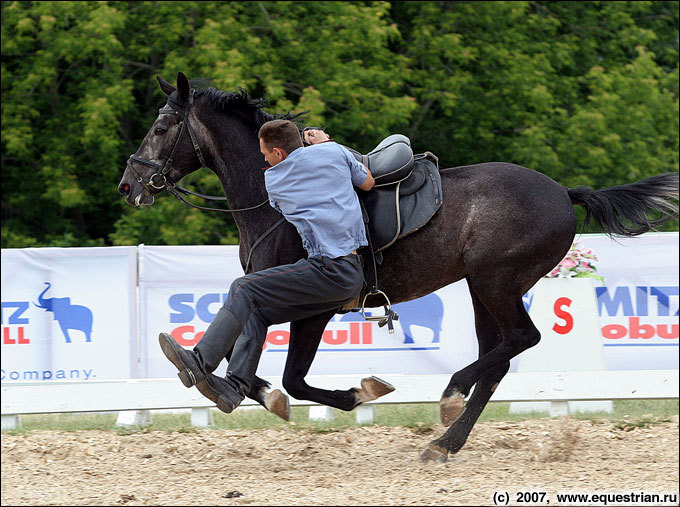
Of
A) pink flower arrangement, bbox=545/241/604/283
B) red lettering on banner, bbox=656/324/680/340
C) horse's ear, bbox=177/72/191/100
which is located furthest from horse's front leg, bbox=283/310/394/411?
red lettering on banner, bbox=656/324/680/340

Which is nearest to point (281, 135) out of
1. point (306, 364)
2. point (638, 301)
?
point (306, 364)

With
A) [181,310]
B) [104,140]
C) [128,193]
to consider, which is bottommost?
[181,310]

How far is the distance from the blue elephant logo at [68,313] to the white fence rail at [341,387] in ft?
1.80

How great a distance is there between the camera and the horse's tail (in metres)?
5.85

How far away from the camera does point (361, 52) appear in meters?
15.2

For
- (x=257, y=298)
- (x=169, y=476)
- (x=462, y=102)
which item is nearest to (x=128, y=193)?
(x=257, y=298)

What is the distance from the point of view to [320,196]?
5070mm

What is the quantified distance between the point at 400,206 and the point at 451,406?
4.26 feet

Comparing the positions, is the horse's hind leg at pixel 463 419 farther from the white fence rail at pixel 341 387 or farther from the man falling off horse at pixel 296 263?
the white fence rail at pixel 341 387

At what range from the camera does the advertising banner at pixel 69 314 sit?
8.12 metres

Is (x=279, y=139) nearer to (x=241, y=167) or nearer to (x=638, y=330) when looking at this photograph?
(x=241, y=167)

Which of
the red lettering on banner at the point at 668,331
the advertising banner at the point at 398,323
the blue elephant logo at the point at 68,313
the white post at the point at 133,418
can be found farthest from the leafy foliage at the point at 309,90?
the red lettering on banner at the point at 668,331

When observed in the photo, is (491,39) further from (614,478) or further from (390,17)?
(614,478)

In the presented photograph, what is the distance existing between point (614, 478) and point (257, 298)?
2348 millimetres
